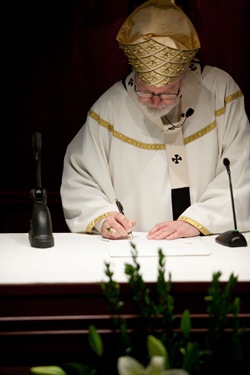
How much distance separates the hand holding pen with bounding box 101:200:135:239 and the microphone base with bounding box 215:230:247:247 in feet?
1.66

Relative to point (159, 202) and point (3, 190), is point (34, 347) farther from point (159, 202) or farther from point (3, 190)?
point (3, 190)

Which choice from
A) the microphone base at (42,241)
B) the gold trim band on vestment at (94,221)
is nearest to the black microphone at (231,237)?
the gold trim band on vestment at (94,221)

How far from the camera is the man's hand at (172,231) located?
4224 millimetres

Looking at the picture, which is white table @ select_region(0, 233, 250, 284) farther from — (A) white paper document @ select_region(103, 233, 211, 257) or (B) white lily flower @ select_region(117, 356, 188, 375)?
(B) white lily flower @ select_region(117, 356, 188, 375)

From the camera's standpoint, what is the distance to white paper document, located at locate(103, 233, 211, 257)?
3.81 metres

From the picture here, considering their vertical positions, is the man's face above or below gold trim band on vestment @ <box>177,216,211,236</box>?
above

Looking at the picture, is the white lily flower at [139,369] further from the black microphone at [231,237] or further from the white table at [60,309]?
the black microphone at [231,237]

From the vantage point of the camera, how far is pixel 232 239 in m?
4.01

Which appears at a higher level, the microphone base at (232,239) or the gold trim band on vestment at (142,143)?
the gold trim band on vestment at (142,143)

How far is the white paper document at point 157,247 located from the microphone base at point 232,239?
0.12 metres

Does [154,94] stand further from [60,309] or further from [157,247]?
[60,309]

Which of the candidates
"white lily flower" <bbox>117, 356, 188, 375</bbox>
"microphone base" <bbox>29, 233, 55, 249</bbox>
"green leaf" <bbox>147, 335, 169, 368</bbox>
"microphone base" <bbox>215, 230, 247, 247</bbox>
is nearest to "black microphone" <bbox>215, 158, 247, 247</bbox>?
"microphone base" <bbox>215, 230, 247, 247</bbox>

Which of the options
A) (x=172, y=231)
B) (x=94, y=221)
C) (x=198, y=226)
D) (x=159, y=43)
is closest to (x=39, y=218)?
(x=94, y=221)

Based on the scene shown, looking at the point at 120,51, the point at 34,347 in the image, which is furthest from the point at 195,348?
the point at 120,51
